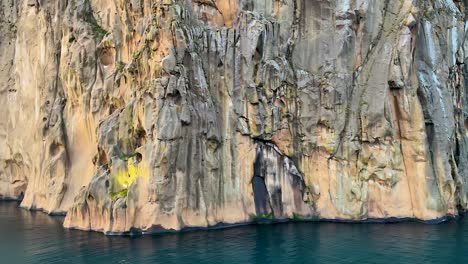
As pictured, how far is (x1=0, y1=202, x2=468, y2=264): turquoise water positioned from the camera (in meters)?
30.0

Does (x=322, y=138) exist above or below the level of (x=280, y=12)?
below

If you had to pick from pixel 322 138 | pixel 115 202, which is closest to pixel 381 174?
pixel 322 138

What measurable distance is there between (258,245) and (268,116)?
12.0 metres

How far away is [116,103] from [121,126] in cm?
453

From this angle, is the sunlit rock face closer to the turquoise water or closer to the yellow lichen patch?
the yellow lichen patch

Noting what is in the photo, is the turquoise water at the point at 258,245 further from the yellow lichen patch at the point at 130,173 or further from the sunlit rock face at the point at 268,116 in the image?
the yellow lichen patch at the point at 130,173

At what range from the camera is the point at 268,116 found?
137 ft

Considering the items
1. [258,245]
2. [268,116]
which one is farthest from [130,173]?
[268,116]

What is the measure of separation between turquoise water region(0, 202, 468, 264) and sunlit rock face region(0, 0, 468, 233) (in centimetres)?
185

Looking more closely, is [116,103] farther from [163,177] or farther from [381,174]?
[381,174]

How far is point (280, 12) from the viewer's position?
1718 inches

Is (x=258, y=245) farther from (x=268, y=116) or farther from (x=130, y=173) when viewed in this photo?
(x=268, y=116)

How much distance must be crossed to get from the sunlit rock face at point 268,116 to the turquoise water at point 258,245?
6.07ft

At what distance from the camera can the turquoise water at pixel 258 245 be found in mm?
30016
